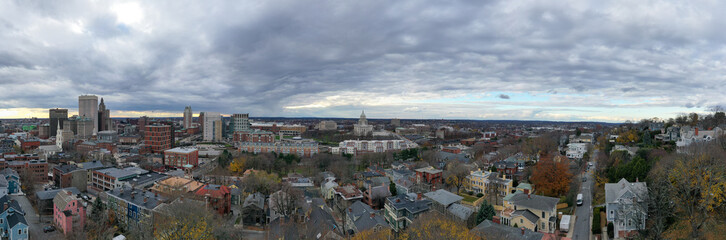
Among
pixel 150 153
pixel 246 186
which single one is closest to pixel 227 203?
pixel 246 186

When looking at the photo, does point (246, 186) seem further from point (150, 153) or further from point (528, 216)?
point (150, 153)

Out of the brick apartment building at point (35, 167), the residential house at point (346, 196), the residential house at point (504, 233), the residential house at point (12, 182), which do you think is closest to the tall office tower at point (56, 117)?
the brick apartment building at point (35, 167)

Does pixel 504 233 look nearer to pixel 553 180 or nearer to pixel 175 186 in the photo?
pixel 553 180

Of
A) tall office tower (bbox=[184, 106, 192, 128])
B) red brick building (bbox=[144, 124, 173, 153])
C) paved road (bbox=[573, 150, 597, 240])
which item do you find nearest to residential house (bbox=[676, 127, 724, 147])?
paved road (bbox=[573, 150, 597, 240])

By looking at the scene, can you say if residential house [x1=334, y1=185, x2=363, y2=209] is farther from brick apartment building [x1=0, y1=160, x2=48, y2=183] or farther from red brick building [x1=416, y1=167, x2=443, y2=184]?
brick apartment building [x1=0, y1=160, x2=48, y2=183]

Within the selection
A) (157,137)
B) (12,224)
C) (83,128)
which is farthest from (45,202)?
(83,128)

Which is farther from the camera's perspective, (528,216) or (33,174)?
(33,174)

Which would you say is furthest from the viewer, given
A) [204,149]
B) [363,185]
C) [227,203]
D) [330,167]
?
[204,149]
